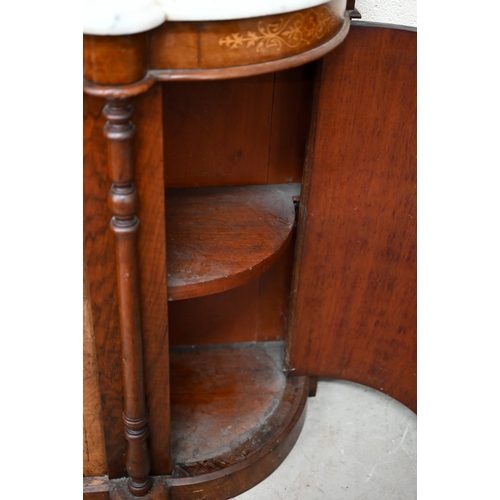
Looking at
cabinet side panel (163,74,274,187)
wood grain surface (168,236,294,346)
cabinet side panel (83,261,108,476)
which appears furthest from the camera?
wood grain surface (168,236,294,346)

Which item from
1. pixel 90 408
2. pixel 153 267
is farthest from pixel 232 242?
pixel 90 408

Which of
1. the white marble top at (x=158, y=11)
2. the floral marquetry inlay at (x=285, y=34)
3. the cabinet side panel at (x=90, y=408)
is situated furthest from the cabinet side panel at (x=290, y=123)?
the cabinet side panel at (x=90, y=408)

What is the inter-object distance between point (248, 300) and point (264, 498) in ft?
1.38

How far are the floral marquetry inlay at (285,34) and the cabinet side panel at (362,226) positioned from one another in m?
0.21

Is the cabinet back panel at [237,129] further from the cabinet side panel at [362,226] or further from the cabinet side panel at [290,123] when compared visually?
the cabinet side panel at [362,226]

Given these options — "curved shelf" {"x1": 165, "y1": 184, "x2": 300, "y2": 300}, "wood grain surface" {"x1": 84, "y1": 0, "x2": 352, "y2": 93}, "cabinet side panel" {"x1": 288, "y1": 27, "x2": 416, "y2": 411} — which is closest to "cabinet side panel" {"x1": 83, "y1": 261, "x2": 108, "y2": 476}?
"curved shelf" {"x1": 165, "y1": 184, "x2": 300, "y2": 300}

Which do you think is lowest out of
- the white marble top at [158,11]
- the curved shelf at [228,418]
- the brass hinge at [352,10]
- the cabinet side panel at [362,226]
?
the curved shelf at [228,418]

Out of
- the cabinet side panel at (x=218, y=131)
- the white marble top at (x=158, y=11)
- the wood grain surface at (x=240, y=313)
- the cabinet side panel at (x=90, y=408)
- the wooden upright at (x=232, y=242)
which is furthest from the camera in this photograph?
the wood grain surface at (x=240, y=313)

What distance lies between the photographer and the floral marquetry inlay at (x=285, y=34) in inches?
33.3

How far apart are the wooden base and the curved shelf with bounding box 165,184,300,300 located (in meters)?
0.40

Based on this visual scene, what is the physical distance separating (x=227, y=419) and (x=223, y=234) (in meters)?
0.42

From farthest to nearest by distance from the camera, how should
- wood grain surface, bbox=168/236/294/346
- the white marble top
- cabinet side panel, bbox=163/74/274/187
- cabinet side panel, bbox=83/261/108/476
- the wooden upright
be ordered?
wood grain surface, bbox=168/236/294/346 → cabinet side panel, bbox=163/74/274/187 → cabinet side panel, bbox=83/261/108/476 → the wooden upright → the white marble top

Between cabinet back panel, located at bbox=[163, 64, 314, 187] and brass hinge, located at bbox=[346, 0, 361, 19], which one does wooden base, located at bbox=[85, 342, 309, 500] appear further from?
brass hinge, located at bbox=[346, 0, 361, 19]

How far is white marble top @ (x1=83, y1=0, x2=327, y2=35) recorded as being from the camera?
29.8 inches
